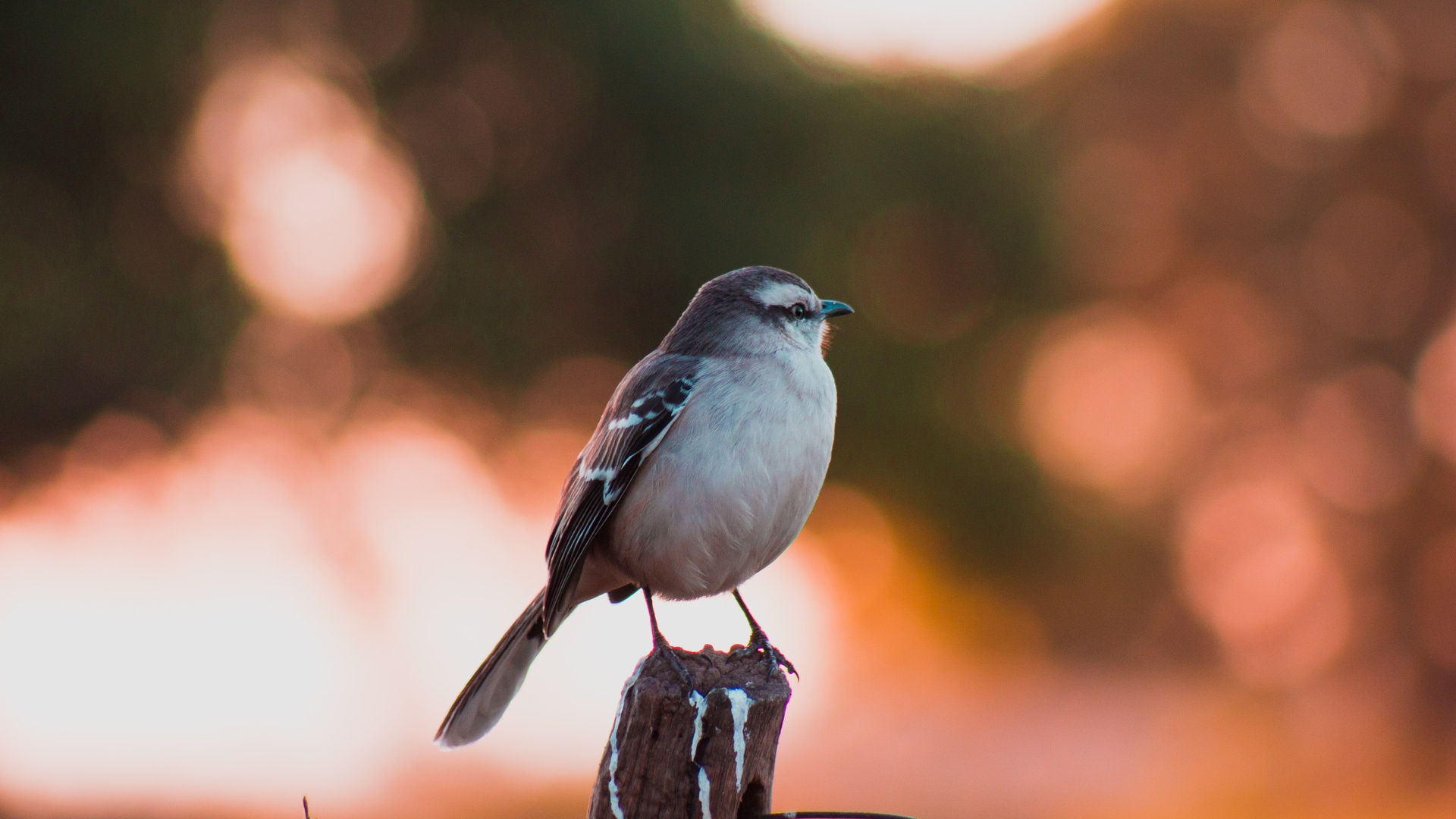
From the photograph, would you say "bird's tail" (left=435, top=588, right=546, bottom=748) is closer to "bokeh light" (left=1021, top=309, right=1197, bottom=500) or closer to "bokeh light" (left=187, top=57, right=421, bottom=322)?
"bokeh light" (left=187, top=57, right=421, bottom=322)

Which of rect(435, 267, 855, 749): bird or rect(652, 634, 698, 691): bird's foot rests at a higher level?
rect(435, 267, 855, 749): bird

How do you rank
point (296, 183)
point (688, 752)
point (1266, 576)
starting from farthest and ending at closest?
point (1266, 576), point (296, 183), point (688, 752)

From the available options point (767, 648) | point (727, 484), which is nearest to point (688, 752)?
point (767, 648)

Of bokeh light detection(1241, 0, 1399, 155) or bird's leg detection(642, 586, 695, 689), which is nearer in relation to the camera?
bird's leg detection(642, 586, 695, 689)

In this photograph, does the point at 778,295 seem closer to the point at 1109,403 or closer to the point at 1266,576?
the point at 1109,403

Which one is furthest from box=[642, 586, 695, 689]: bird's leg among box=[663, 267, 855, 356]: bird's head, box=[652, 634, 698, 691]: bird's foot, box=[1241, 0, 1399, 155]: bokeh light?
box=[1241, 0, 1399, 155]: bokeh light
